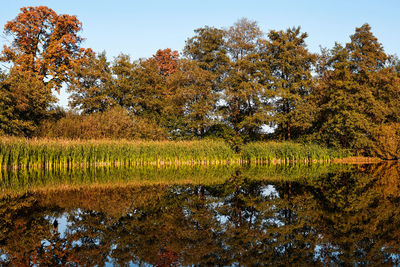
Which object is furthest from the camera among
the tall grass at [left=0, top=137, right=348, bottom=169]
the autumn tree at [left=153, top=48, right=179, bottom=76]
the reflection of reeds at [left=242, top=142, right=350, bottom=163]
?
the autumn tree at [left=153, top=48, right=179, bottom=76]

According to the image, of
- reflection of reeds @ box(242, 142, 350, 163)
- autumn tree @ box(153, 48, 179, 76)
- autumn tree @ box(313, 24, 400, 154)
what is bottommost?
reflection of reeds @ box(242, 142, 350, 163)

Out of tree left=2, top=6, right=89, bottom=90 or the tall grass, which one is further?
Result: tree left=2, top=6, right=89, bottom=90

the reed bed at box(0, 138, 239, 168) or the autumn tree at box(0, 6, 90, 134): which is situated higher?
the autumn tree at box(0, 6, 90, 134)

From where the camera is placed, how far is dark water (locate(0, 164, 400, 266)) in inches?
206

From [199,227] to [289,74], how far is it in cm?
3082

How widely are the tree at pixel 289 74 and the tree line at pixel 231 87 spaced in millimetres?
112

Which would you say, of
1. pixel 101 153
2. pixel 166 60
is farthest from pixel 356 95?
pixel 166 60

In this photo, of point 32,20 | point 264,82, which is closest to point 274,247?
point 264,82

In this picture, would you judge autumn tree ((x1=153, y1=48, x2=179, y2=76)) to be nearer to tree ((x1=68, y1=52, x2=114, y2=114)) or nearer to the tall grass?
tree ((x1=68, y1=52, x2=114, y2=114))

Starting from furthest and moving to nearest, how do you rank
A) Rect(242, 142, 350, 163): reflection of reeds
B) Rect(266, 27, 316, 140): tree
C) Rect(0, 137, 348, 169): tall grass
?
Rect(266, 27, 316, 140): tree → Rect(242, 142, 350, 163): reflection of reeds → Rect(0, 137, 348, 169): tall grass

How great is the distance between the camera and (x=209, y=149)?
26656 millimetres

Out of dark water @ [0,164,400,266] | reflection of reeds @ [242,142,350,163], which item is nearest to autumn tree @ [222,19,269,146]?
reflection of reeds @ [242,142,350,163]

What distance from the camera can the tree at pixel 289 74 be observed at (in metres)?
33.9

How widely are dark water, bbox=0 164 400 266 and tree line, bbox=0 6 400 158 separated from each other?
19.8 meters
